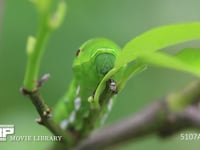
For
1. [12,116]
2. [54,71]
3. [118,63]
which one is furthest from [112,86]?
[54,71]

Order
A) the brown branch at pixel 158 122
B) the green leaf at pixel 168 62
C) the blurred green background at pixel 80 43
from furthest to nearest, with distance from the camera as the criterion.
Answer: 1. the blurred green background at pixel 80 43
2. the brown branch at pixel 158 122
3. the green leaf at pixel 168 62

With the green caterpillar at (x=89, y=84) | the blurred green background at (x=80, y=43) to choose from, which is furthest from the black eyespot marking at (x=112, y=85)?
the blurred green background at (x=80, y=43)

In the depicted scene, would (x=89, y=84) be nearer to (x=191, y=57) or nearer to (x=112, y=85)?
(x=112, y=85)

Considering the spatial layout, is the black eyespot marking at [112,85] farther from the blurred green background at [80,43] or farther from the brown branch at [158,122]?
the blurred green background at [80,43]

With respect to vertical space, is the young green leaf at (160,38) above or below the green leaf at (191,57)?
above

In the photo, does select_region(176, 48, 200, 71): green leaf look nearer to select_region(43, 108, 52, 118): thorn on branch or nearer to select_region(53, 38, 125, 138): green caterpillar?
select_region(53, 38, 125, 138): green caterpillar

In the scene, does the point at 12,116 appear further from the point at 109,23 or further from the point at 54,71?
the point at 109,23

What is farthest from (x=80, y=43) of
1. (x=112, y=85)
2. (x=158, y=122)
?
(x=112, y=85)
